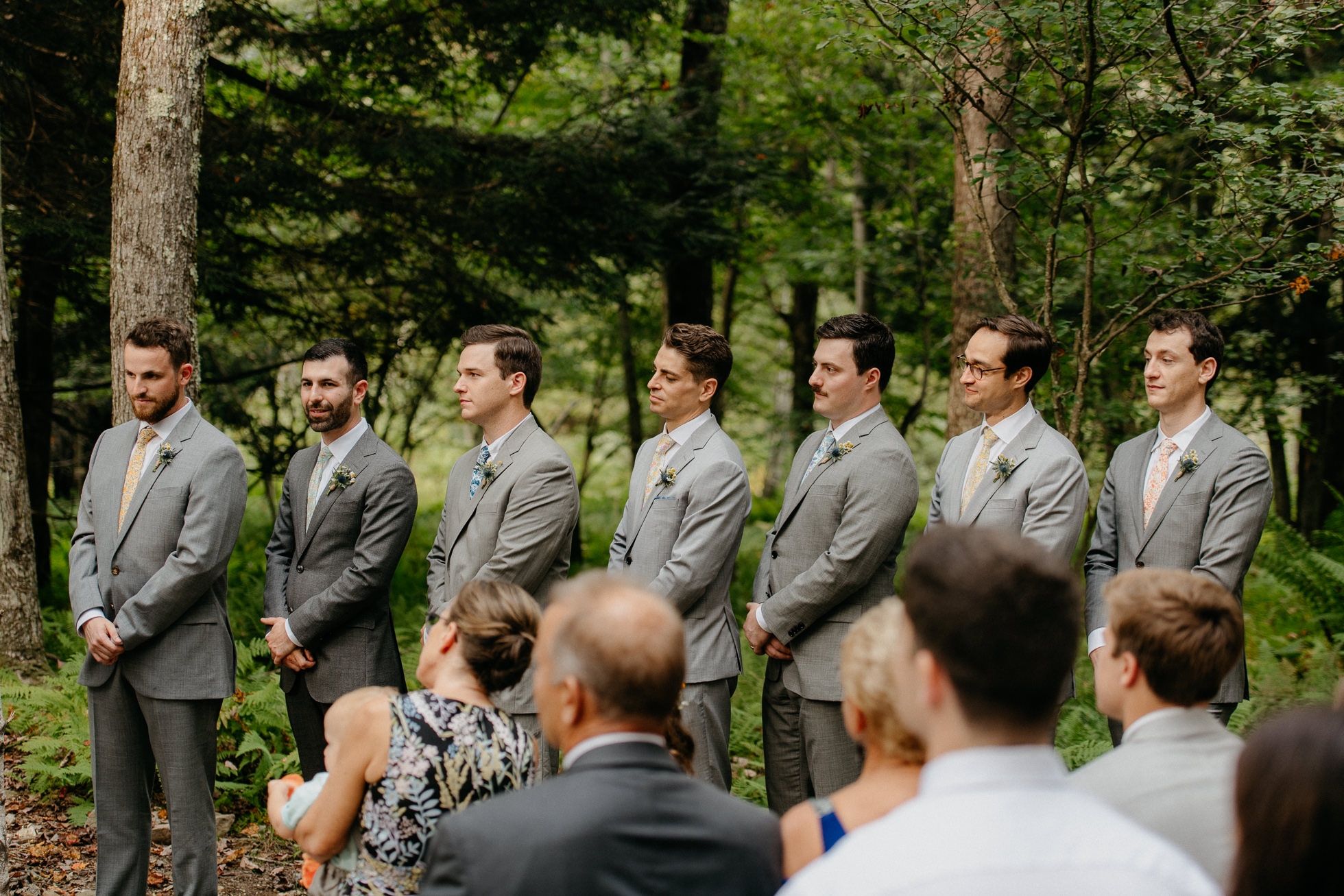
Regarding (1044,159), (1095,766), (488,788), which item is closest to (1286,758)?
(1095,766)

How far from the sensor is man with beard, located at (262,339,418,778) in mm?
4219

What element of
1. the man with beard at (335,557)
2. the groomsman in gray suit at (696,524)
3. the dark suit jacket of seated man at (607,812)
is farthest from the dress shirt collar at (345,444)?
the dark suit jacket of seated man at (607,812)

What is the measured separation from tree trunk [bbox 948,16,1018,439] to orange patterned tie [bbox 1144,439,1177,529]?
2.24m

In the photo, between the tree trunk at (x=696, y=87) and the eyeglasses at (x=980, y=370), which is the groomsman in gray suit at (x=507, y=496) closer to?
the eyeglasses at (x=980, y=370)

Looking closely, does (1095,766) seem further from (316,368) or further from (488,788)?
(316,368)

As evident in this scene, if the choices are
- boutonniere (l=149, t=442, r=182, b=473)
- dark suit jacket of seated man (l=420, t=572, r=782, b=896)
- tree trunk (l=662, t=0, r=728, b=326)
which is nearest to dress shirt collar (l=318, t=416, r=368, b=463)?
boutonniere (l=149, t=442, r=182, b=473)

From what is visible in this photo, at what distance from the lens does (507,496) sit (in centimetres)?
419

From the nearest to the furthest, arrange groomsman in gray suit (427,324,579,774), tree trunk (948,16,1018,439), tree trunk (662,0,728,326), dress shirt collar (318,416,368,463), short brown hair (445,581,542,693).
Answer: short brown hair (445,581,542,693)
groomsman in gray suit (427,324,579,774)
dress shirt collar (318,416,368,463)
tree trunk (948,16,1018,439)
tree trunk (662,0,728,326)

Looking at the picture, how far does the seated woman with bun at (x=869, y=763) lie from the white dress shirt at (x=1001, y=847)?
495mm

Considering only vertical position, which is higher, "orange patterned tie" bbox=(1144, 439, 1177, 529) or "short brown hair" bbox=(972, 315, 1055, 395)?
"short brown hair" bbox=(972, 315, 1055, 395)

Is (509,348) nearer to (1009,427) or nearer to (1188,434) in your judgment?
(1009,427)

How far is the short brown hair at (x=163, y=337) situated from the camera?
13.0 feet

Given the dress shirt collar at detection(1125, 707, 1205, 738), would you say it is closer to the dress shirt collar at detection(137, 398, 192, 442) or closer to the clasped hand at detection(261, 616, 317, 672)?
the clasped hand at detection(261, 616, 317, 672)

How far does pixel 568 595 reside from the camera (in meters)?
1.99
